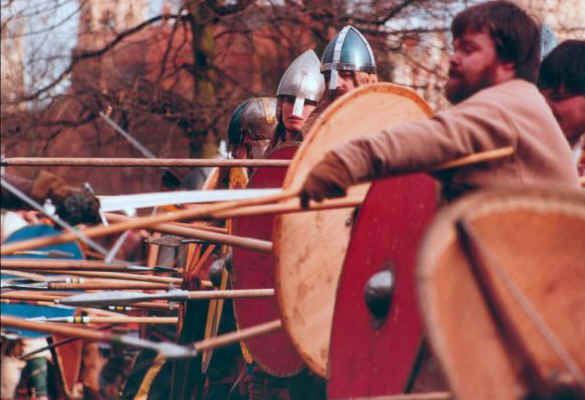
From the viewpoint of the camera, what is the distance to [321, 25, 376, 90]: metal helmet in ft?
25.2

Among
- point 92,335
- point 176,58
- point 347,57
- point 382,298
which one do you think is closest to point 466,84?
point 382,298

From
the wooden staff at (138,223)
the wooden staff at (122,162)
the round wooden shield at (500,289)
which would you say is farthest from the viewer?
the wooden staff at (122,162)

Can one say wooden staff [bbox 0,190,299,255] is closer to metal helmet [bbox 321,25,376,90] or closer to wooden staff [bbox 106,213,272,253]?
wooden staff [bbox 106,213,272,253]

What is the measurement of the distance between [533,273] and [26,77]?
41.5 ft

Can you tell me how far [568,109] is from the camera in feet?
19.9

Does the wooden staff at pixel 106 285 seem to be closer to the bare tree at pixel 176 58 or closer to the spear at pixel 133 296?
the spear at pixel 133 296

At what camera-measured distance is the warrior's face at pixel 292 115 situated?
7.63 meters

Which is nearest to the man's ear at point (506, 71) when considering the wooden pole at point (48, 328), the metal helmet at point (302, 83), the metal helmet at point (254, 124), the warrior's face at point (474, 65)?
the warrior's face at point (474, 65)

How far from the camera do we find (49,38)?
1600cm

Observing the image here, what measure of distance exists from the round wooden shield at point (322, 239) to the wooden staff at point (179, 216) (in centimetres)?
79

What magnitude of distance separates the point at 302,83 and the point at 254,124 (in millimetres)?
617

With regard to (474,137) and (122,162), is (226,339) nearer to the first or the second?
(474,137)

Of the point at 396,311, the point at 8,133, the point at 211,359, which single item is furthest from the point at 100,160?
the point at 8,133

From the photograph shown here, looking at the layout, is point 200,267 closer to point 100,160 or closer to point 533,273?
point 100,160
